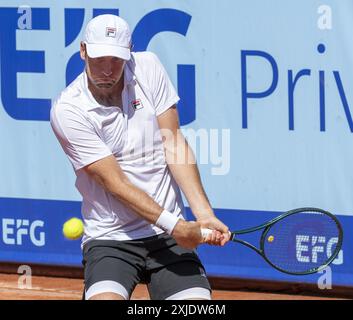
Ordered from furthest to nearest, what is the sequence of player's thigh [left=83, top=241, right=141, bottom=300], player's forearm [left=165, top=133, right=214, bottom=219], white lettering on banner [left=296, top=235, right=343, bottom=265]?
white lettering on banner [left=296, top=235, right=343, bottom=265] → player's forearm [left=165, top=133, right=214, bottom=219] → player's thigh [left=83, top=241, right=141, bottom=300]

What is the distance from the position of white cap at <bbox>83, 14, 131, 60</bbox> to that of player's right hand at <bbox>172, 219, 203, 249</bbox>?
0.76m

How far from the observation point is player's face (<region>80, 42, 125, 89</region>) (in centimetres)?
457

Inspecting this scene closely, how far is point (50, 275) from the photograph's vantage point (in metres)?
7.32

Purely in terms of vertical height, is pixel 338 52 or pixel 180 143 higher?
pixel 338 52

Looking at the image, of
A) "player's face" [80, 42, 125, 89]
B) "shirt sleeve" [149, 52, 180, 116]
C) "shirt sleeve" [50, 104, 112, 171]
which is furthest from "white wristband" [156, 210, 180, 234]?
"player's face" [80, 42, 125, 89]

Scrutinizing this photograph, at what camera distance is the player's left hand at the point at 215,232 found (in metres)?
4.61

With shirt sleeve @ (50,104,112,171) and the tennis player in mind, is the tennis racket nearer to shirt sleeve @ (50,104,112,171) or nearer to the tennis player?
the tennis player

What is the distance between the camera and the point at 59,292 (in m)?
7.00

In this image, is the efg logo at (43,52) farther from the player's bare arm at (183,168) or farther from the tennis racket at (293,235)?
the player's bare arm at (183,168)

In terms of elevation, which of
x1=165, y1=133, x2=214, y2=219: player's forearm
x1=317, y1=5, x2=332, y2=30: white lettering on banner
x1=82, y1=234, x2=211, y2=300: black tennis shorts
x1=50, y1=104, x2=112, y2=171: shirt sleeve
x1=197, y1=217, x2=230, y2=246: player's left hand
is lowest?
x1=82, y1=234, x2=211, y2=300: black tennis shorts
